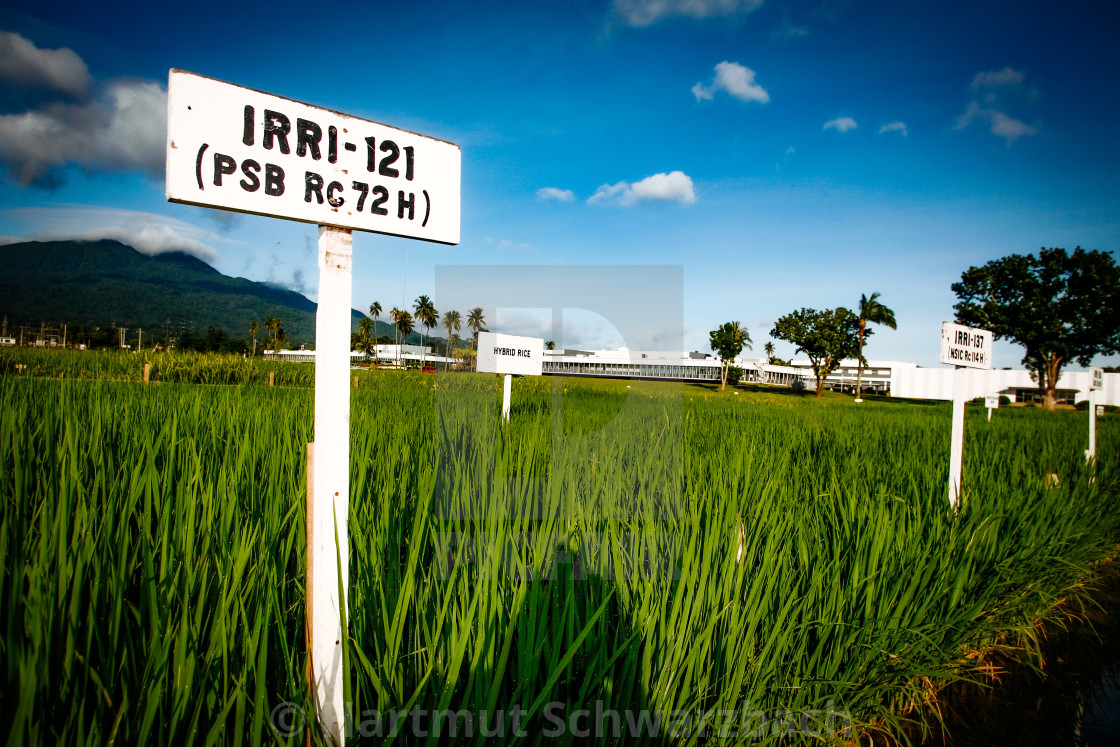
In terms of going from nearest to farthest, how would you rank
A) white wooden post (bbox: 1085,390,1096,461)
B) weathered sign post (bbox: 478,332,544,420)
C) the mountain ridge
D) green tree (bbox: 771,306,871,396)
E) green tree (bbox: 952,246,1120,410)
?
white wooden post (bbox: 1085,390,1096,461)
weathered sign post (bbox: 478,332,544,420)
green tree (bbox: 952,246,1120,410)
green tree (bbox: 771,306,871,396)
the mountain ridge

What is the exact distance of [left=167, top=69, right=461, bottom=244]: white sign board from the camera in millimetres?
922

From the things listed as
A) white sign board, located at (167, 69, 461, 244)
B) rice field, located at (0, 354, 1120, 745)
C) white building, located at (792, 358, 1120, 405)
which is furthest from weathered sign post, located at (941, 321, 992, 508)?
white building, located at (792, 358, 1120, 405)

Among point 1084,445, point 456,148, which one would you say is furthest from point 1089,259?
point 456,148

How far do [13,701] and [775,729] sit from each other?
4.94 ft

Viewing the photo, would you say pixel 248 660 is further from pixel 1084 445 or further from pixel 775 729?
pixel 1084 445

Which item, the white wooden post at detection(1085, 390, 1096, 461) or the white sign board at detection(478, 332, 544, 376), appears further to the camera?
the white sign board at detection(478, 332, 544, 376)

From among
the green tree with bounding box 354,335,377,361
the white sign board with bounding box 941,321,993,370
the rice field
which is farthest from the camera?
the green tree with bounding box 354,335,377,361

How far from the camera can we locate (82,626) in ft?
3.59

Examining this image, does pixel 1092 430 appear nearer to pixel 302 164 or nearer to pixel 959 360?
pixel 959 360

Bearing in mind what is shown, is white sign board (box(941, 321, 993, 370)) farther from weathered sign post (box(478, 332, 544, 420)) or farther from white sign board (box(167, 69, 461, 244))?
weathered sign post (box(478, 332, 544, 420))

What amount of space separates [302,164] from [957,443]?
3.35 meters

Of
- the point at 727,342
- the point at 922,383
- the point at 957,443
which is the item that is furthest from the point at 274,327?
the point at 957,443

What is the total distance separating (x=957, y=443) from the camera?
269 centimetres

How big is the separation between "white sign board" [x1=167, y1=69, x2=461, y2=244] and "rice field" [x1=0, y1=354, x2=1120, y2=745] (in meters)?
0.79
